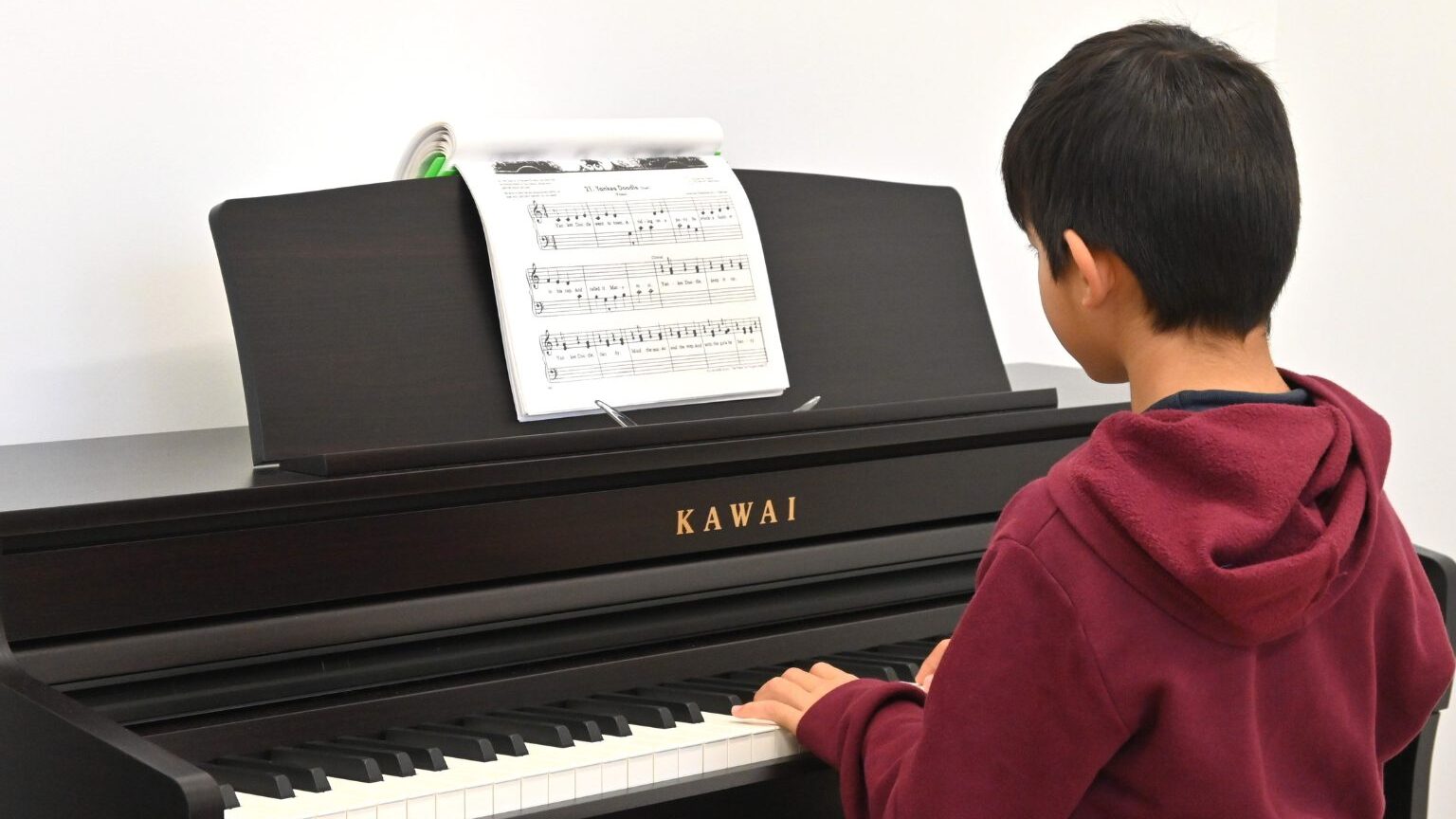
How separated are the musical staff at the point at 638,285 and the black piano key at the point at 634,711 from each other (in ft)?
1.40

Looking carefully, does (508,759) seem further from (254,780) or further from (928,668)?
(928,668)

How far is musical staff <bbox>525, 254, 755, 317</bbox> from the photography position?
63.1 inches

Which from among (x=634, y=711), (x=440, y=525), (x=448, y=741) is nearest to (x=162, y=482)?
(x=440, y=525)

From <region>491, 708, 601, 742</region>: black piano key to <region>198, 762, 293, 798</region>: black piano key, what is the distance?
244 mm

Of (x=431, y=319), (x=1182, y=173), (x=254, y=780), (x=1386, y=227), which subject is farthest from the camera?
(x=1386, y=227)

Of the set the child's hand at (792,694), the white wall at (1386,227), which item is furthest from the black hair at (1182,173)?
the white wall at (1386,227)

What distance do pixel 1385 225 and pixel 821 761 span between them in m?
2.08

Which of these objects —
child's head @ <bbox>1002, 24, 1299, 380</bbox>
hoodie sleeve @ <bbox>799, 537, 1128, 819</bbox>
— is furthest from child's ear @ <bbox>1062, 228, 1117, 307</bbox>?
hoodie sleeve @ <bbox>799, 537, 1128, 819</bbox>

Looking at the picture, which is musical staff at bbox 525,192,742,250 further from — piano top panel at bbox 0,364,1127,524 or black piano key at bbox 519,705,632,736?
black piano key at bbox 519,705,632,736

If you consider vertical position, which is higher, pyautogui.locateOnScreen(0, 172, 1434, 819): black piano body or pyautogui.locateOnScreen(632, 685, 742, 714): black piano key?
pyautogui.locateOnScreen(0, 172, 1434, 819): black piano body

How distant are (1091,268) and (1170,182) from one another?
3.5 inches

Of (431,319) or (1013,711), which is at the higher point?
(431,319)

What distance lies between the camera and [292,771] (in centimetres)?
124

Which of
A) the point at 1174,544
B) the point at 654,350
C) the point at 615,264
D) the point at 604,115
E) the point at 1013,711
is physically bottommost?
the point at 1013,711
